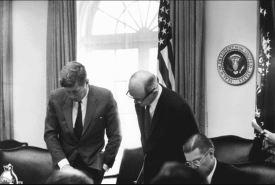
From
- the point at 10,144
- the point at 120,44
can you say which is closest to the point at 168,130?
the point at 120,44

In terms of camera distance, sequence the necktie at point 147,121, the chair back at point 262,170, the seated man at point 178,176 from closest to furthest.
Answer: the seated man at point 178,176, the chair back at point 262,170, the necktie at point 147,121

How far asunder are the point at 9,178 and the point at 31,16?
4.44 metres

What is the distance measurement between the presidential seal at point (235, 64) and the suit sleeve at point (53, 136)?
8.94 ft

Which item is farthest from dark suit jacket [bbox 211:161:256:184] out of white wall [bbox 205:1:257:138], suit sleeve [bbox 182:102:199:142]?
white wall [bbox 205:1:257:138]

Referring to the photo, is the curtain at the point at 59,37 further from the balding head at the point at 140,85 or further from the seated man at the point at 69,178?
the seated man at the point at 69,178

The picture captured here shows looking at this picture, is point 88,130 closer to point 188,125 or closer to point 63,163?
point 63,163

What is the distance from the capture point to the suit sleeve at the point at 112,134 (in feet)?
12.4

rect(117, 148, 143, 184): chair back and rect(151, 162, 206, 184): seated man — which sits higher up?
rect(151, 162, 206, 184): seated man

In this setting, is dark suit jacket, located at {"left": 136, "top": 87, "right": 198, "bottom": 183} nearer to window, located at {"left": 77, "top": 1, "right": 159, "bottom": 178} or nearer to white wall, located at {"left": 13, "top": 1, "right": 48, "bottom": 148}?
window, located at {"left": 77, "top": 1, "right": 159, "bottom": 178}

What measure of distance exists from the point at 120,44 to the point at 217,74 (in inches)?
62.4

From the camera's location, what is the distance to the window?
639 centimetres

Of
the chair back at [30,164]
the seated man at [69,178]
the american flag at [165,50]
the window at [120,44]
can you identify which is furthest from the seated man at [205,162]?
the window at [120,44]

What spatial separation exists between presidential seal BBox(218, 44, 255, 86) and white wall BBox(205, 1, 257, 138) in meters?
0.06

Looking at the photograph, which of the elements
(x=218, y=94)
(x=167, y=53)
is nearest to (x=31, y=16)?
(x=167, y=53)
